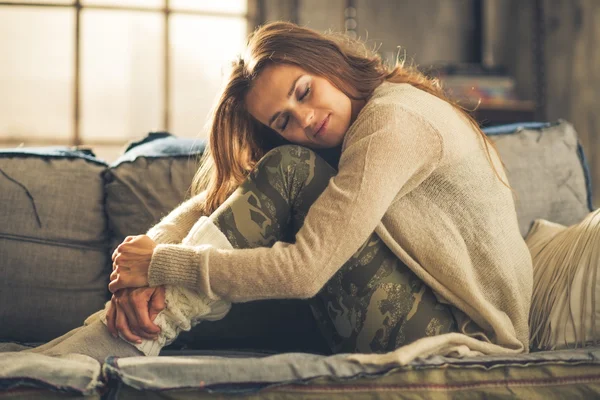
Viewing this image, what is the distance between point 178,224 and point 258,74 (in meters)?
0.35

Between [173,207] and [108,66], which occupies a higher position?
[108,66]

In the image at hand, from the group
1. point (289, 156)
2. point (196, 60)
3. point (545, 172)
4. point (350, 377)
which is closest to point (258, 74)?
point (289, 156)

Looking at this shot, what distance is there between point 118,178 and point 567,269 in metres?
1.02

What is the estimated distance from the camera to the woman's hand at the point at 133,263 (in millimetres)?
1244

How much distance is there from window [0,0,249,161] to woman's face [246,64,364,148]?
6.22 feet

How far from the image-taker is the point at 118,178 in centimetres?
169

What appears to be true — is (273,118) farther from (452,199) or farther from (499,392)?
(499,392)

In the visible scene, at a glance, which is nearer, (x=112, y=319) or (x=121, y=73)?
(x=112, y=319)

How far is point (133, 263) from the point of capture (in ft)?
4.14

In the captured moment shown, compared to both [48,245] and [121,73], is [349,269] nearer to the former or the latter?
[48,245]

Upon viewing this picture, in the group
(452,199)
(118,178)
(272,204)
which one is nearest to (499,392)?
(452,199)

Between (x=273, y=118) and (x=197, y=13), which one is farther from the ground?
(x=197, y=13)

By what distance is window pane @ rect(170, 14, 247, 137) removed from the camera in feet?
11.3


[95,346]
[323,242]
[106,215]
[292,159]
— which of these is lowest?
[95,346]
